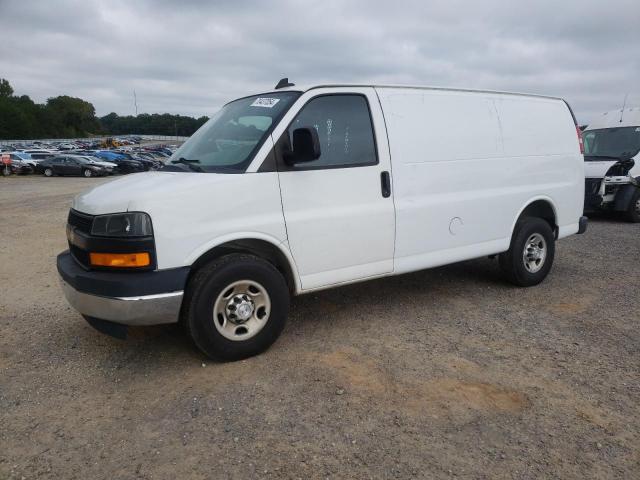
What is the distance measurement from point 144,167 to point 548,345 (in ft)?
119

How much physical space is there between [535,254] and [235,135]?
11.9 ft

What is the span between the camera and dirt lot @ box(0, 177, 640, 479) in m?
2.62

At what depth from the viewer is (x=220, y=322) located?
3.59 m

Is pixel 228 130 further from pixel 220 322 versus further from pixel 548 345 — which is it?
pixel 548 345

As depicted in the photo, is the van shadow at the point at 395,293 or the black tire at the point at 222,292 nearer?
the black tire at the point at 222,292

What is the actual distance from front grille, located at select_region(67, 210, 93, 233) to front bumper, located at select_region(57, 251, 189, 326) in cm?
32

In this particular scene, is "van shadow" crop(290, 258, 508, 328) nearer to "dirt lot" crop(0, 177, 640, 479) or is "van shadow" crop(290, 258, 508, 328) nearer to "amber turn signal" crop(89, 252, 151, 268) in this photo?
"dirt lot" crop(0, 177, 640, 479)

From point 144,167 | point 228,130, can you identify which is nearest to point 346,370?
point 228,130

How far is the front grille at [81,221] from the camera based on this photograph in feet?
11.2

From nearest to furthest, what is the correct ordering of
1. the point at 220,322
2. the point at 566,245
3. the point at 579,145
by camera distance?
the point at 220,322 → the point at 579,145 → the point at 566,245

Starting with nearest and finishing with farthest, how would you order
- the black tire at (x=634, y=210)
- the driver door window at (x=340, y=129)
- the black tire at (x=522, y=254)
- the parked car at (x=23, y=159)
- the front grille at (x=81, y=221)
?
1. the front grille at (x=81, y=221)
2. the driver door window at (x=340, y=129)
3. the black tire at (x=522, y=254)
4. the black tire at (x=634, y=210)
5. the parked car at (x=23, y=159)

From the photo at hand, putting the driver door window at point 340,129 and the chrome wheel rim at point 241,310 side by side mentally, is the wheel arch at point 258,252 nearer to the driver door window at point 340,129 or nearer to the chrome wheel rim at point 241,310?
the chrome wheel rim at point 241,310

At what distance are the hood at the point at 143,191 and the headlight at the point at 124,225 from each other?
41mm

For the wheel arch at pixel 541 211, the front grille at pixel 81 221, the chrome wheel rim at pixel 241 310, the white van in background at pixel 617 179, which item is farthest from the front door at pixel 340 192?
the white van in background at pixel 617 179
